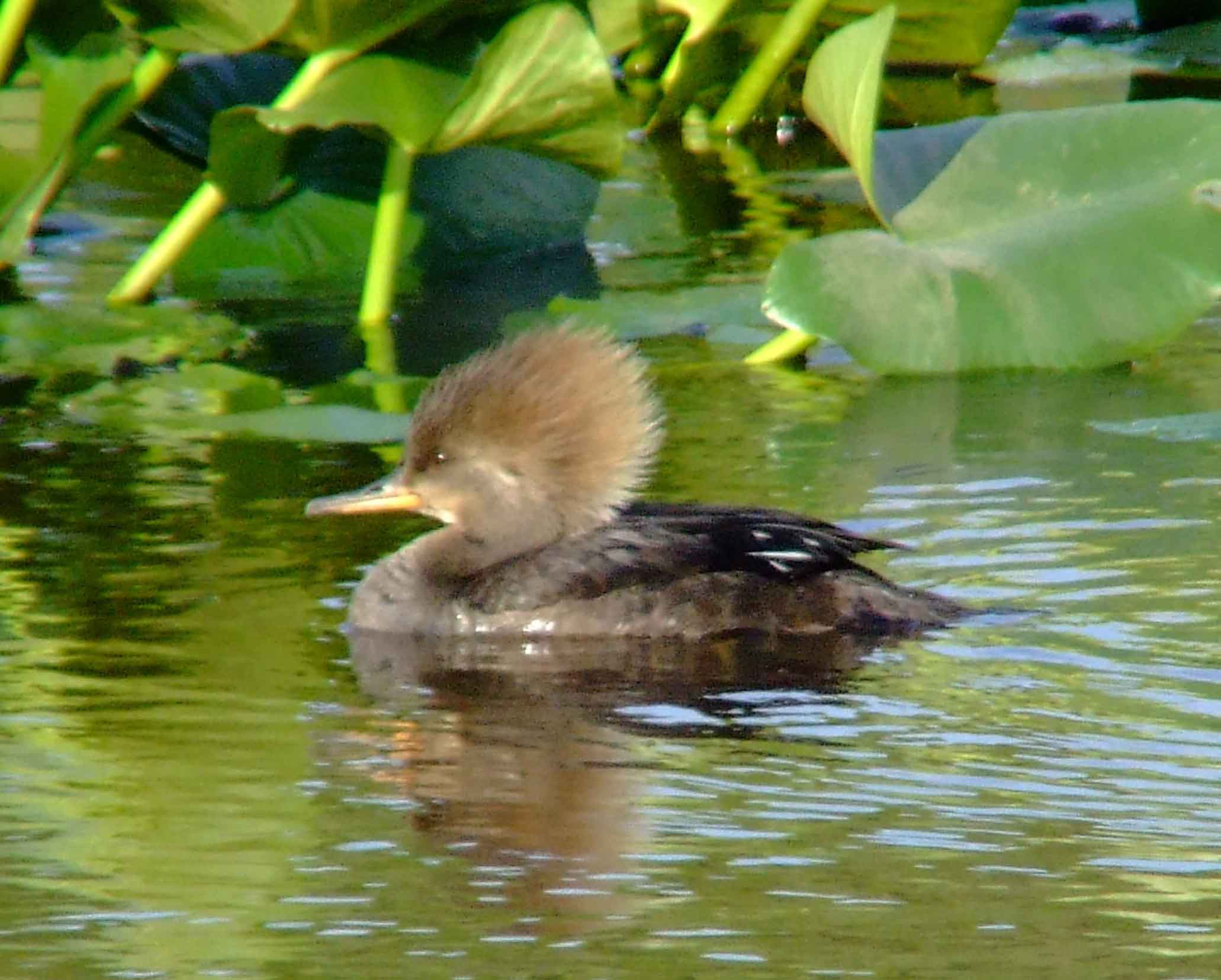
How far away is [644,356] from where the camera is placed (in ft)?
29.6

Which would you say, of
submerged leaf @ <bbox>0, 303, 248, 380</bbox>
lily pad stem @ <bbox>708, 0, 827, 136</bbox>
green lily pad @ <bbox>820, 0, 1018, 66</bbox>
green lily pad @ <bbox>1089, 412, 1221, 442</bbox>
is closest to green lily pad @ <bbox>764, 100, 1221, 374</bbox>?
green lily pad @ <bbox>1089, 412, 1221, 442</bbox>

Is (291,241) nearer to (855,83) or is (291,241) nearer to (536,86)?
(536,86)

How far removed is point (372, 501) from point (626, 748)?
153cm

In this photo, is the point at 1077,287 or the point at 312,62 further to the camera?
the point at 312,62

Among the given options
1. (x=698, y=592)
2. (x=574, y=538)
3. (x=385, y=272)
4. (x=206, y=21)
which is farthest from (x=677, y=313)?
(x=698, y=592)

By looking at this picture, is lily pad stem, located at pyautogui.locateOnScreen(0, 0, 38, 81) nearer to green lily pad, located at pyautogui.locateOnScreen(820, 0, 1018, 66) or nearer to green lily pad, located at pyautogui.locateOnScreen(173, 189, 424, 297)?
green lily pad, located at pyautogui.locateOnScreen(173, 189, 424, 297)

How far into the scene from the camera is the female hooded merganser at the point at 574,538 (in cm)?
597

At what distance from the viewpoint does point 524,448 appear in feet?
20.5

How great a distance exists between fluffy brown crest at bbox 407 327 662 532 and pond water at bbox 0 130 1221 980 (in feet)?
1.56

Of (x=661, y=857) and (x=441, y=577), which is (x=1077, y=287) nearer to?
(x=441, y=577)

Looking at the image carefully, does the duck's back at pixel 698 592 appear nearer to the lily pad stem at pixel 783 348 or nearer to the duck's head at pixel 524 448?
the duck's head at pixel 524 448

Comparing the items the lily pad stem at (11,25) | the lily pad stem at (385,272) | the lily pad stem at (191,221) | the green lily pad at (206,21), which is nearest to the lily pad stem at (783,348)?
the lily pad stem at (385,272)

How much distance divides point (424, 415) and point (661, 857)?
7.27ft

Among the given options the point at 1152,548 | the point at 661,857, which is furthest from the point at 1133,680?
the point at 661,857
